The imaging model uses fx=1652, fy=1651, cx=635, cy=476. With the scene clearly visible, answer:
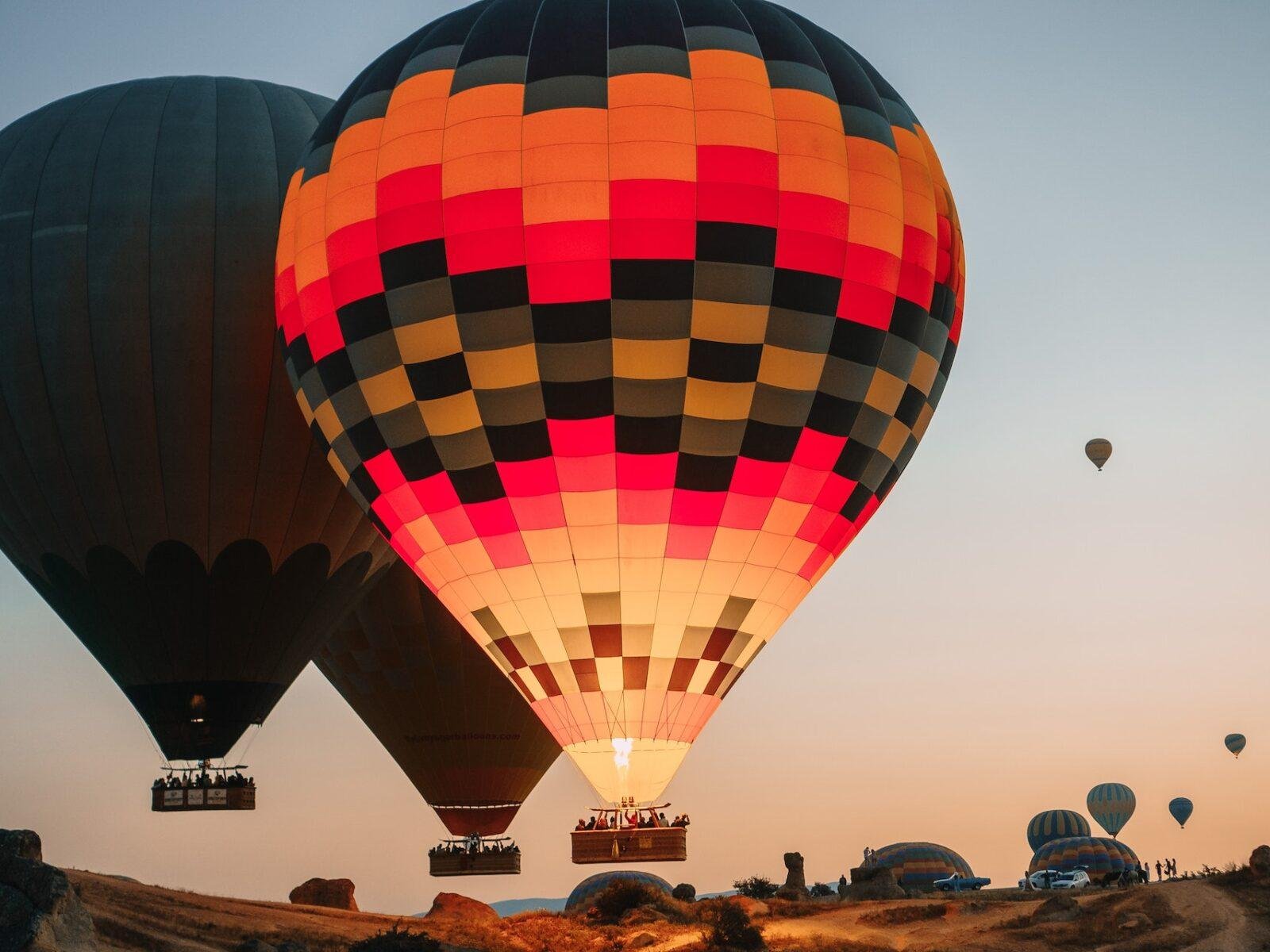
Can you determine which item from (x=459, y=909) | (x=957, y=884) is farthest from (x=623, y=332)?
(x=957, y=884)

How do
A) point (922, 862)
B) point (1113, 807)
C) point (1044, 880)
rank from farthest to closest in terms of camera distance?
1. point (1113, 807)
2. point (922, 862)
3. point (1044, 880)

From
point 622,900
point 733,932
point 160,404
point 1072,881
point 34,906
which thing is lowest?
point 733,932

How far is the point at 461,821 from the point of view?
29.1 metres

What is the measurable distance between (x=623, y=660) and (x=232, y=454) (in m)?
7.74

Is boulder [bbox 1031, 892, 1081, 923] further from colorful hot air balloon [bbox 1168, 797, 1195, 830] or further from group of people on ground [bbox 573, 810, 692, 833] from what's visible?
colorful hot air balloon [bbox 1168, 797, 1195, 830]

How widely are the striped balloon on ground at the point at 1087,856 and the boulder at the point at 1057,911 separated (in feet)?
52.1

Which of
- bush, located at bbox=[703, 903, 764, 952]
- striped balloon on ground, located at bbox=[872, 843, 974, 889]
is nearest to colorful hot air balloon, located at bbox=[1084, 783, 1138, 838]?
striped balloon on ground, located at bbox=[872, 843, 974, 889]

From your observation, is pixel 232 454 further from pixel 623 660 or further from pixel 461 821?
pixel 461 821

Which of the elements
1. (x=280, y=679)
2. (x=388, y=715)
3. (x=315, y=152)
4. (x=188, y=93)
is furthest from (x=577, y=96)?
(x=388, y=715)

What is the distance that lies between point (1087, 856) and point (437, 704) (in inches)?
635

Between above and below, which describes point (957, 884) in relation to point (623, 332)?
below

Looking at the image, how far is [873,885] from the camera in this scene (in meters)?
25.2

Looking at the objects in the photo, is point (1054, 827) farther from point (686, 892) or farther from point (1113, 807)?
point (686, 892)

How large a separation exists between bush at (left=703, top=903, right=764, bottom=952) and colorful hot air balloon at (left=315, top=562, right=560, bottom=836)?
9207 mm
